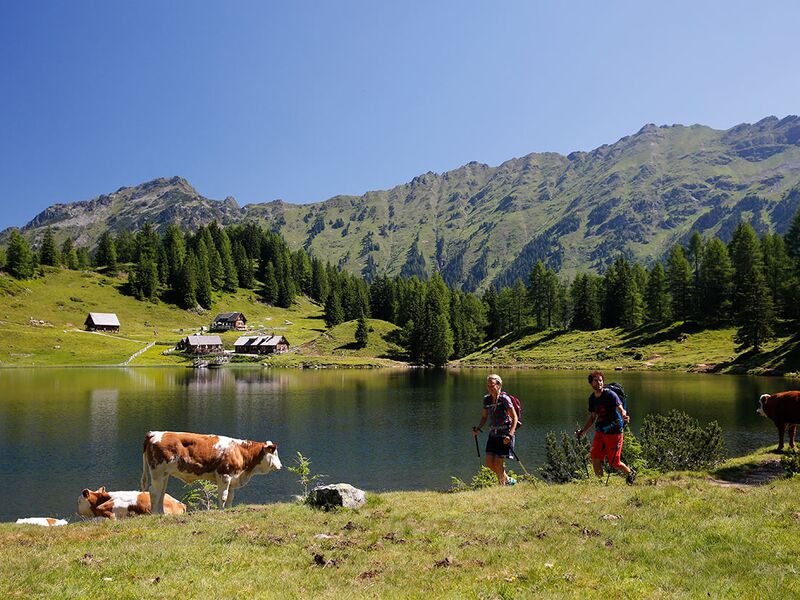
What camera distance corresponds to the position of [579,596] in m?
7.88

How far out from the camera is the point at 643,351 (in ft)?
357

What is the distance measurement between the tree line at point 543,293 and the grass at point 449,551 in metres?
93.2

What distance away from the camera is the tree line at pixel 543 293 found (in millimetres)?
105125

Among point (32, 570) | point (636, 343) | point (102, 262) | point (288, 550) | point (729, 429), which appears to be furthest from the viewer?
point (102, 262)

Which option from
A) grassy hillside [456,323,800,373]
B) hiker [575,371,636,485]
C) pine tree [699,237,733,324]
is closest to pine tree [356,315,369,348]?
grassy hillside [456,323,800,373]

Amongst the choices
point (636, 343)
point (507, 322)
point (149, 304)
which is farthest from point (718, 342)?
point (149, 304)

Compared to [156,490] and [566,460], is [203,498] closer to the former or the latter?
[156,490]

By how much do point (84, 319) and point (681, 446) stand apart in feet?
533

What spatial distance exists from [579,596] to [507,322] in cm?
15190

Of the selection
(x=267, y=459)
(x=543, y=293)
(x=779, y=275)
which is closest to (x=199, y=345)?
(x=543, y=293)

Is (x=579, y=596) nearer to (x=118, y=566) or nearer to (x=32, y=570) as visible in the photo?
(x=118, y=566)

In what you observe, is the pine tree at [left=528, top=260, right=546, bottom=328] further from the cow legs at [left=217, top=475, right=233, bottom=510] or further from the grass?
the grass

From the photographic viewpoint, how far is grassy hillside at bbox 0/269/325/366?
408ft

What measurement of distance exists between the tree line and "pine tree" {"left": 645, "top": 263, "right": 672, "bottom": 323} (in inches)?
9.5
